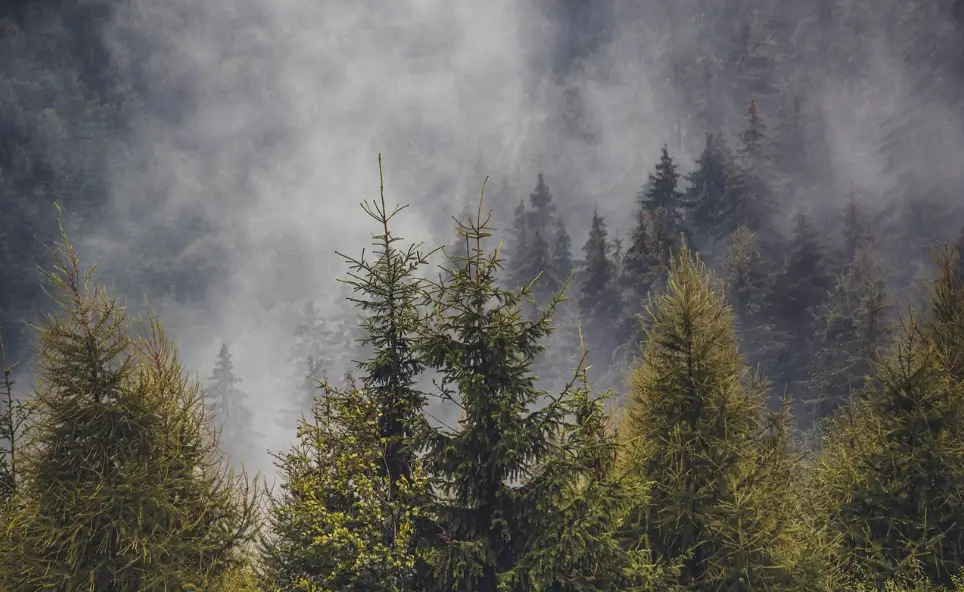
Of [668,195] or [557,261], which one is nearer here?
[668,195]

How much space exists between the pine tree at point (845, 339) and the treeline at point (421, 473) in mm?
34090

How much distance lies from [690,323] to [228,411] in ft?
450

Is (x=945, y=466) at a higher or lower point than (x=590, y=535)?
higher

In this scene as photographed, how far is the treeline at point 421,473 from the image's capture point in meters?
11.1

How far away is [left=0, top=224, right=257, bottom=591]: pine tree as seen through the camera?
35.7 ft

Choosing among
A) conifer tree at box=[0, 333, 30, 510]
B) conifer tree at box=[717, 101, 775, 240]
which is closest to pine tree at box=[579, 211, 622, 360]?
conifer tree at box=[717, 101, 775, 240]

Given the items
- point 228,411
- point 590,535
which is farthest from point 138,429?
point 228,411

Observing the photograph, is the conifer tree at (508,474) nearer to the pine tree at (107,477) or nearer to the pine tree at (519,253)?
the pine tree at (107,477)

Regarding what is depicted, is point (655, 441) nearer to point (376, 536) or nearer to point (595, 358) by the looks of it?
point (376, 536)

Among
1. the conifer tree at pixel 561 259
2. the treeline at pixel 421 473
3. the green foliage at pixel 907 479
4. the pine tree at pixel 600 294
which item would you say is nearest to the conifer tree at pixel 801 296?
the pine tree at pixel 600 294

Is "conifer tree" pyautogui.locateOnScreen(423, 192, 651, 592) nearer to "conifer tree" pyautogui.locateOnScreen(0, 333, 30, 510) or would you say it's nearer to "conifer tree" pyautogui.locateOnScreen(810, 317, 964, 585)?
"conifer tree" pyautogui.locateOnScreen(0, 333, 30, 510)

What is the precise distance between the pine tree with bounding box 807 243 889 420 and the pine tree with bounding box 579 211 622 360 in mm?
23260

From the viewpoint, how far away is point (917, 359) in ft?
58.4

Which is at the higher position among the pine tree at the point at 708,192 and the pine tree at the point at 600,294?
the pine tree at the point at 708,192
